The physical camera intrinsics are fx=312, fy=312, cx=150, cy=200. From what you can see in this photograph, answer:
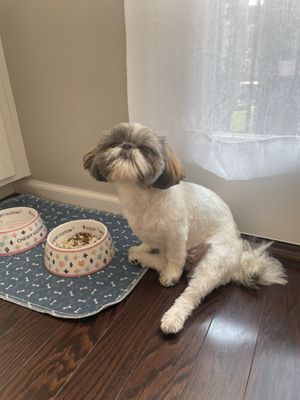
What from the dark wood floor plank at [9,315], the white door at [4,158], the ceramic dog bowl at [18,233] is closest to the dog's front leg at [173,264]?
the dark wood floor plank at [9,315]

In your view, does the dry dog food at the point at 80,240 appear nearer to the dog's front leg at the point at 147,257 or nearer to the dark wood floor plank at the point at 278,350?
the dog's front leg at the point at 147,257

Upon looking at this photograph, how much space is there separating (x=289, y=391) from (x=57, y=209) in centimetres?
144

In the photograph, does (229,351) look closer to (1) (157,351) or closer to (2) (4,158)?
(1) (157,351)

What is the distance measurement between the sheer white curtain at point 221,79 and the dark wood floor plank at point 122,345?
553mm

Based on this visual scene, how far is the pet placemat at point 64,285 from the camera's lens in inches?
43.9

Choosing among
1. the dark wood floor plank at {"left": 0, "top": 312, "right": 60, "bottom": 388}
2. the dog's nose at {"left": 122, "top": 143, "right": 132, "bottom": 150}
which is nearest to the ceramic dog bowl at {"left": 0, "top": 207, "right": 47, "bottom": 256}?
the dark wood floor plank at {"left": 0, "top": 312, "right": 60, "bottom": 388}

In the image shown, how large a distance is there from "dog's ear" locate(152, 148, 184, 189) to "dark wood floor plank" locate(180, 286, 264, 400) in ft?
1.61

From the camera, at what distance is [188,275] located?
123 centimetres

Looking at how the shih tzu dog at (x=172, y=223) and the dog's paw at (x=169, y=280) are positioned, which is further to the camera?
the dog's paw at (x=169, y=280)

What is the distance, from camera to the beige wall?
144cm

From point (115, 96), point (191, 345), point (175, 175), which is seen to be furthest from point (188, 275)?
point (115, 96)

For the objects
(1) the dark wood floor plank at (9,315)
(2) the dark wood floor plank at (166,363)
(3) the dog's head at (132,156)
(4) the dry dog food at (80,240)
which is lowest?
(1) the dark wood floor plank at (9,315)

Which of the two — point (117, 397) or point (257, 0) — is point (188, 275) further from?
point (257, 0)

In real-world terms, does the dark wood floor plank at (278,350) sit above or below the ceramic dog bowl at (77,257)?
below
